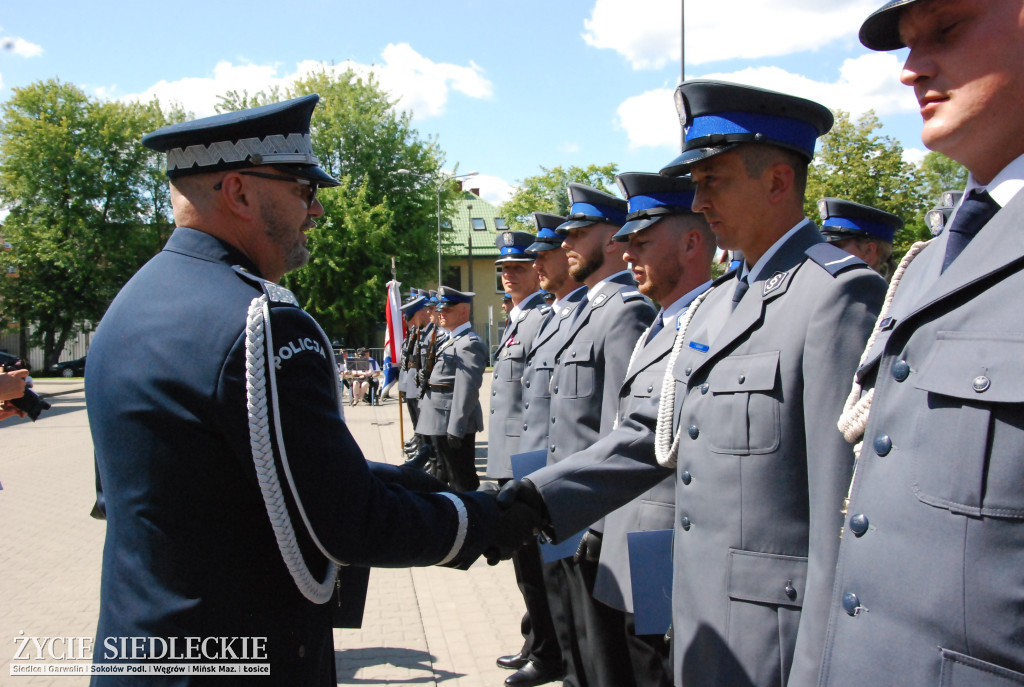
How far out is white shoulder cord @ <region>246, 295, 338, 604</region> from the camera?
1.77 metres

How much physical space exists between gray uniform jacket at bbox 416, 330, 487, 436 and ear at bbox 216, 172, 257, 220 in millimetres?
6224

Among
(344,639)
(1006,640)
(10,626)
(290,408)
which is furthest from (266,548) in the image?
(10,626)

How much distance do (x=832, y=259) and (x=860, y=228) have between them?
298 centimetres

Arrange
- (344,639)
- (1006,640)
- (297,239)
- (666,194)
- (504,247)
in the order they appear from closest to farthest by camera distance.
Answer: (1006,640), (297,239), (666,194), (344,639), (504,247)

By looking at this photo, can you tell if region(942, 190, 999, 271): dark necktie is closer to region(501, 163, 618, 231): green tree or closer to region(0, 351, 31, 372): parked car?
region(0, 351, 31, 372): parked car

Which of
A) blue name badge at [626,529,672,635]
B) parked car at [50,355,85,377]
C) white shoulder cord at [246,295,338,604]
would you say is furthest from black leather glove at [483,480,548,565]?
parked car at [50,355,85,377]

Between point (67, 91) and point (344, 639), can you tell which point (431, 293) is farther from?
point (67, 91)

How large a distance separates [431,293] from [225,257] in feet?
34.8

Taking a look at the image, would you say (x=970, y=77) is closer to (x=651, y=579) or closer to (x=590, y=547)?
(x=651, y=579)

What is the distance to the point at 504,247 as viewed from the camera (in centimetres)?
761

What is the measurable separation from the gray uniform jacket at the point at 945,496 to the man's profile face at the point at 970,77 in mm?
122

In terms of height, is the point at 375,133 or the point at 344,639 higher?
the point at 375,133

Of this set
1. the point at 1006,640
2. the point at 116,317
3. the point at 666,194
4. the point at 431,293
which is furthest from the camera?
the point at 431,293

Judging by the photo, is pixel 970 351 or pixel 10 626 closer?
pixel 970 351
